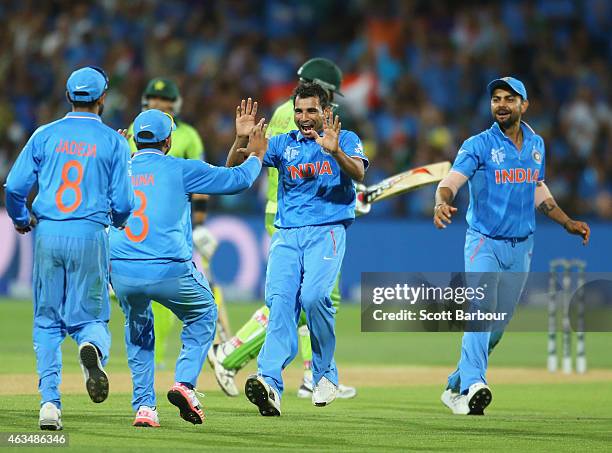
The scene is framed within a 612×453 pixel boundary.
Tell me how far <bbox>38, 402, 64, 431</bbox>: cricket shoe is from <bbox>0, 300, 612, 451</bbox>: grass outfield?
179mm

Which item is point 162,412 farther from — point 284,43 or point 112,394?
point 284,43

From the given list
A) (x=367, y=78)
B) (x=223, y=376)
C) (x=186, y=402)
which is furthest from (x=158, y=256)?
(x=367, y=78)

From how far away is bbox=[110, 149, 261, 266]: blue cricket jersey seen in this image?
9.25m

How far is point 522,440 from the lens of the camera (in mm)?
9016

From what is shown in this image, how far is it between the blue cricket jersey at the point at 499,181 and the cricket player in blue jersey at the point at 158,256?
222 cm

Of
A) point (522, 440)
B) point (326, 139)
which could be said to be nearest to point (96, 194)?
point (326, 139)

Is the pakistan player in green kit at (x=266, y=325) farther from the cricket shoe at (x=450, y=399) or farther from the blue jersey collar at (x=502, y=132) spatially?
the blue jersey collar at (x=502, y=132)

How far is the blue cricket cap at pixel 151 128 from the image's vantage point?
9344 mm

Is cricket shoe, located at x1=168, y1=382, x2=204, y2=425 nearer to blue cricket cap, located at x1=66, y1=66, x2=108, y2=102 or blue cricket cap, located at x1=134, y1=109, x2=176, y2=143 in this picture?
blue cricket cap, located at x1=134, y1=109, x2=176, y2=143

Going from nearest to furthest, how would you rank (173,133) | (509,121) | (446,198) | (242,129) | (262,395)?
(262,395) → (242,129) → (446,198) → (509,121) → (173,133)

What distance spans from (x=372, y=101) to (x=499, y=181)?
13308 millimetres

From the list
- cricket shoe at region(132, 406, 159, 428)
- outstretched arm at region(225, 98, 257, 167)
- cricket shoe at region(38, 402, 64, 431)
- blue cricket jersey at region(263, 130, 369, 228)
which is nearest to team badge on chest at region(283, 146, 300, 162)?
blue cricket jersey at region(263, 130, 369, 228)

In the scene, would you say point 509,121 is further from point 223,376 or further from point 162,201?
point 223,376

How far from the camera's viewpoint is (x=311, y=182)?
33.0 feet
